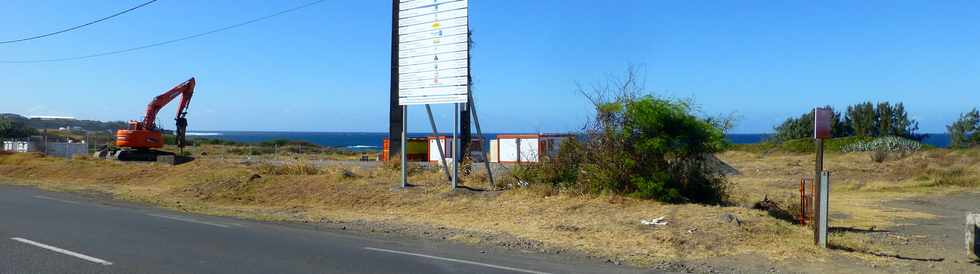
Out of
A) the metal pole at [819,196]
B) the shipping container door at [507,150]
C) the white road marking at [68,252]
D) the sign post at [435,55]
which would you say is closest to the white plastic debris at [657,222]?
the metal pole at [819,196]

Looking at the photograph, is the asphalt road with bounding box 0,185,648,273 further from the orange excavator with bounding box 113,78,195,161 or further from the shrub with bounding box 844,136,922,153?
the shrub with bounding box 844,136,922,153

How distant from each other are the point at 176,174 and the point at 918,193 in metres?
25.4

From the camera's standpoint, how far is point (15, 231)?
1292 cm

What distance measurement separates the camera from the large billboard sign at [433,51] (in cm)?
1873

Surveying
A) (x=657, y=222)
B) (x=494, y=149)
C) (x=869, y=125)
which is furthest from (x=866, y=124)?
(x=657, y=222)

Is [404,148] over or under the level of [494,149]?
over

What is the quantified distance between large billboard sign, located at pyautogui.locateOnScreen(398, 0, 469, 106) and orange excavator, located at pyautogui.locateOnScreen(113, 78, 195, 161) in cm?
2342

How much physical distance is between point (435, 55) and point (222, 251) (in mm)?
9102

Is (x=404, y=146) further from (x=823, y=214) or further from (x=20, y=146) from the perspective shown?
(x=20, y=146)

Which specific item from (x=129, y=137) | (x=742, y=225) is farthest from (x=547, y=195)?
(x=129, y=137)

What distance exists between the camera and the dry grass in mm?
12797

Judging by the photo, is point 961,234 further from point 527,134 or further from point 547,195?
point 527,134

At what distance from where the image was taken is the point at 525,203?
Answer: 17.4 m

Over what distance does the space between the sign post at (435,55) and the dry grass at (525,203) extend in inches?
75.5
